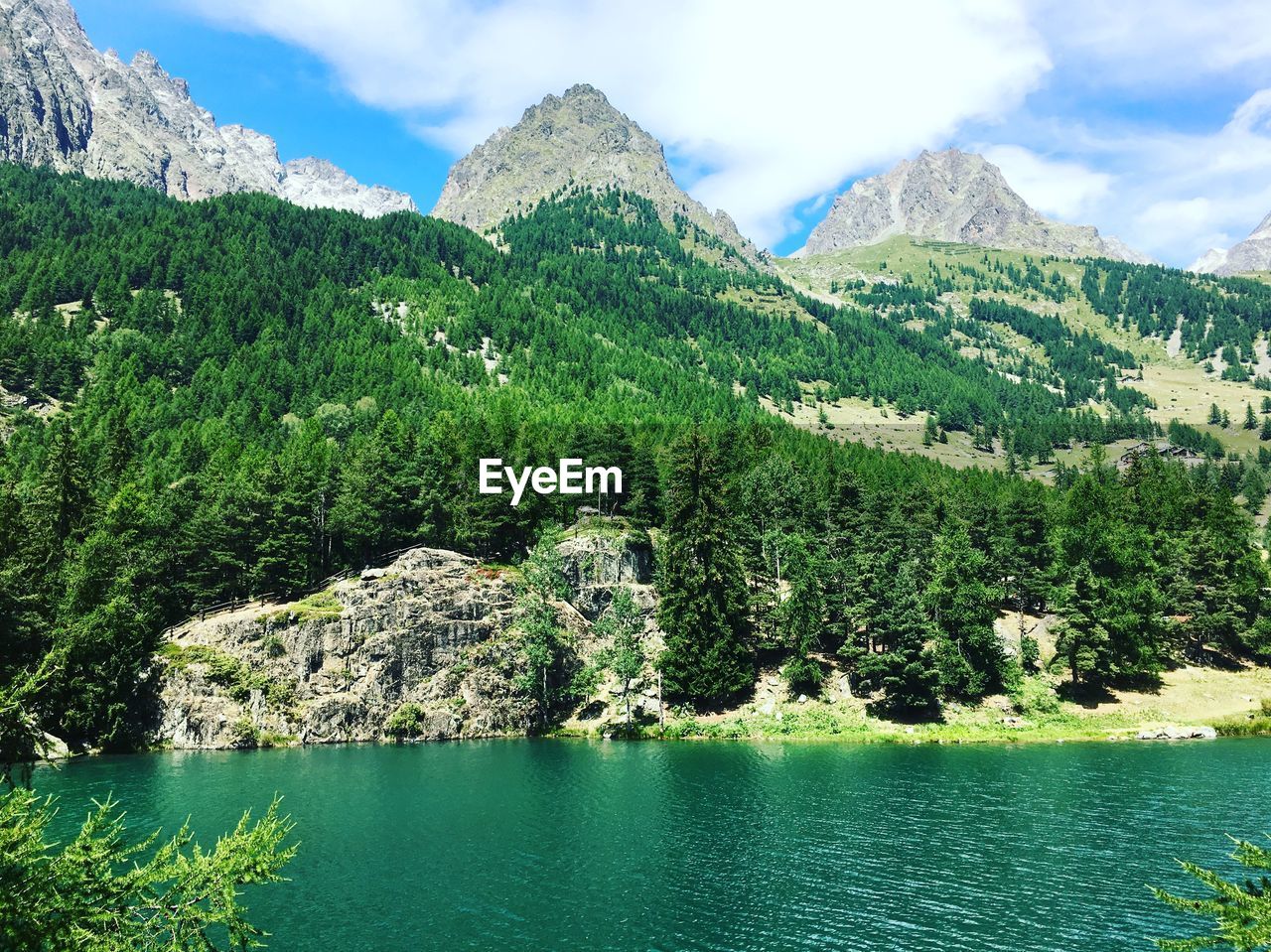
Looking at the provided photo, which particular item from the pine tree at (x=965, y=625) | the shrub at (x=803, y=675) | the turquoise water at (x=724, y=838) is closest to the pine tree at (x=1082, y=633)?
the pine tree at (x=965, y=625)

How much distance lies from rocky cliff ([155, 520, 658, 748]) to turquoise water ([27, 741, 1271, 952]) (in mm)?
9535

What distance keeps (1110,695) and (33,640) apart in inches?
4768

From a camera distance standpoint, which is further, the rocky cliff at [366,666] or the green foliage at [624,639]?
the green foliage at [624,639]

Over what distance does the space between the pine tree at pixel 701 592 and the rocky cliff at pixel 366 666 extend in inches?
287

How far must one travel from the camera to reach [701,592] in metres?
93.2

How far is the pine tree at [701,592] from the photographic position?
90.2m

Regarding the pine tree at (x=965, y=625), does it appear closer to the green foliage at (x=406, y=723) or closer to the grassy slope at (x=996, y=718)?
the grassy slope at (x=996, y=718)

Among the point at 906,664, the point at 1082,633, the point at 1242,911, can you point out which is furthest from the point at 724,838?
the point at 1082,633

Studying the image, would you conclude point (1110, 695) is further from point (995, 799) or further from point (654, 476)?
point (654, 476)

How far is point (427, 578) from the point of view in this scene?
97938mm

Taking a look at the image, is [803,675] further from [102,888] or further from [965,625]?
[102,888]

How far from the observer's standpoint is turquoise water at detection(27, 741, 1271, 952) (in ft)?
110

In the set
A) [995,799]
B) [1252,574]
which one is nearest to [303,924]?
[995,799]

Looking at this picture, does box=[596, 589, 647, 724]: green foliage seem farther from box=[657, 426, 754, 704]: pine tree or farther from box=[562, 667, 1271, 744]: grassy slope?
box=[562, 667, 1271, 744]: grassy slope
